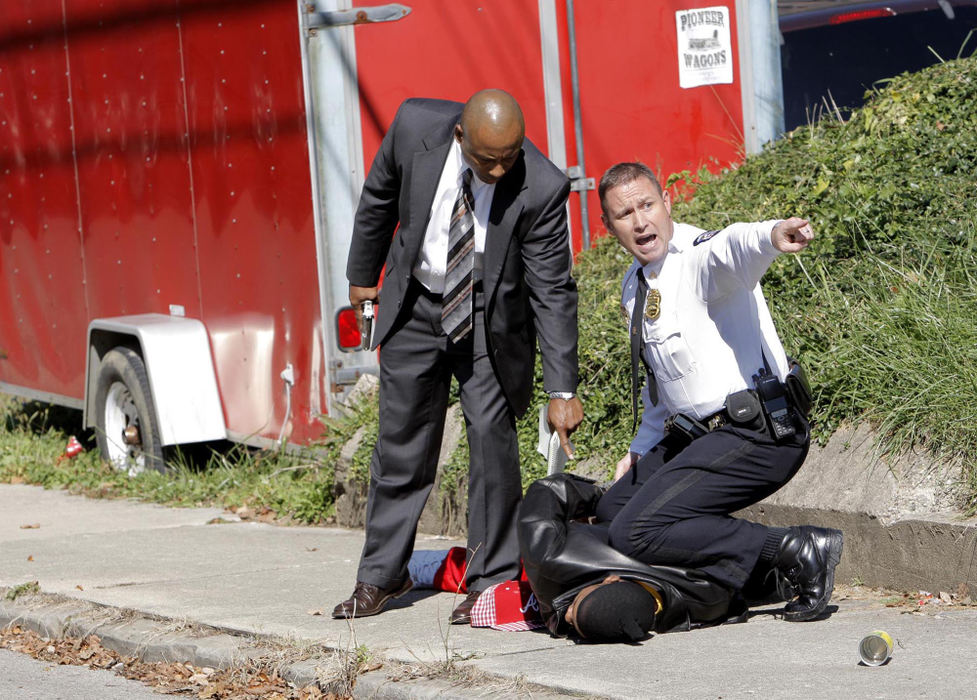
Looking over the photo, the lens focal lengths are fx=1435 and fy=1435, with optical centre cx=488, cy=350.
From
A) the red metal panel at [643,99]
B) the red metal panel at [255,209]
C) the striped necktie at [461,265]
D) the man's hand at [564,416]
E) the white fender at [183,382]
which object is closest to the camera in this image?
the man's hand at [564,416]

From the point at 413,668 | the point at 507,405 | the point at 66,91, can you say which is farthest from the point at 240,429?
the point at 413,668

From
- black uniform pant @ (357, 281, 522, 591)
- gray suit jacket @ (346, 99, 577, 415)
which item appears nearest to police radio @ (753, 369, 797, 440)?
gray suit jacket @ (346, 99, 577, 415)

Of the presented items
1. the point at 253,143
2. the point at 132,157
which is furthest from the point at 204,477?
the point at 253,143

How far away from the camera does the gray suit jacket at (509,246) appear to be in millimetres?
4793

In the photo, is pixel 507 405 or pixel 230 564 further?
pixel 230 564

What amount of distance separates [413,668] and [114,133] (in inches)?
211

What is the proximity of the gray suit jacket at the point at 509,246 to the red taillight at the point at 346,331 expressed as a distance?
6.36 feet

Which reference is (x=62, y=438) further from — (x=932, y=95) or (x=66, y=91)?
(x=932, y=95)

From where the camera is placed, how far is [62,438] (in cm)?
1058

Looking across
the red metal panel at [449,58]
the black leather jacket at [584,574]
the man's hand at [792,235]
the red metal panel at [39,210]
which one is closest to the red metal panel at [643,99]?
the red metal panel at [449,58]

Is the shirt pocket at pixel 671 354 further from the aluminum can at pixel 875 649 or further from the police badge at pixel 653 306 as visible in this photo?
the aluminum can at pixel 875 649

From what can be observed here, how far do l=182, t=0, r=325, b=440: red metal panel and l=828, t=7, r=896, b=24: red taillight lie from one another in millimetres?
3631

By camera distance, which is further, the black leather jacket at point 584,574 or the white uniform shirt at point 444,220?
the white uniform shirt at point 444,220

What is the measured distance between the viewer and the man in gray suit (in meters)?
4.80
